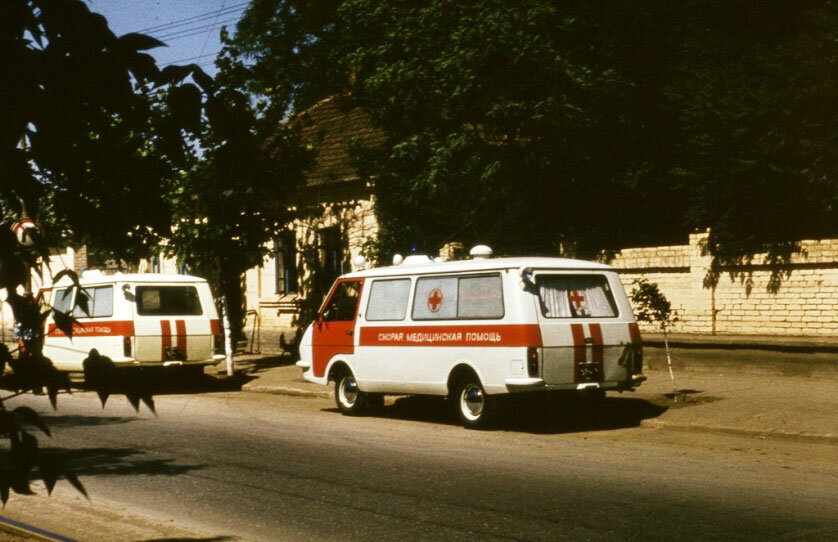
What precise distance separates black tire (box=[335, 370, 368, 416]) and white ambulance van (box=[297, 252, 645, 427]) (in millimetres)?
21

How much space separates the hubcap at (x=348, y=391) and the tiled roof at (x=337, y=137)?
8.75 metres

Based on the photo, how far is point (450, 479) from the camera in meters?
9.20

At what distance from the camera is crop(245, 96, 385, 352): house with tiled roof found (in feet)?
79.0

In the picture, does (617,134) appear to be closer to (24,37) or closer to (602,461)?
(602,461)

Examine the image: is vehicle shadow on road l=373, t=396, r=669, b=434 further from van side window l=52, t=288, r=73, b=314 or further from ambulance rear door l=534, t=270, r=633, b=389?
van side window l=52, t=288, r=73, b=314

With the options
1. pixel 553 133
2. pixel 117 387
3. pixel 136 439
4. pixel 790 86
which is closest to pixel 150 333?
pixel 136 439

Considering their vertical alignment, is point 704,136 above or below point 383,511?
above

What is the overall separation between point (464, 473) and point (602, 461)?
57.9 inches

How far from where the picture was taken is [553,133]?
19.0m

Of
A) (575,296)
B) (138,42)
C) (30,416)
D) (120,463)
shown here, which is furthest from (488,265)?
(138,42)

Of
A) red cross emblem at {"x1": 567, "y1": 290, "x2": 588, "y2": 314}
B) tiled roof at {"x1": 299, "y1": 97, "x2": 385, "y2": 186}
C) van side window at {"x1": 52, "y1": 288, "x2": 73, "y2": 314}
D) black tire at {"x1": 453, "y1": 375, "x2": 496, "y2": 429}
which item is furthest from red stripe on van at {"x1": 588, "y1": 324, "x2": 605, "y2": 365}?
tiled roof at {"x1": 299, "y1": 97, "x2": 385, "y2": 186}

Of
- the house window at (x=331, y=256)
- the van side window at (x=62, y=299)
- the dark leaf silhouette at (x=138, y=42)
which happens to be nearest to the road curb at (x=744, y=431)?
the van side window at (x=62, y=299)

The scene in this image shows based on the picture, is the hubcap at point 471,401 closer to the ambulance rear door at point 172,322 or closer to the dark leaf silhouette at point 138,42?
the ambulance rear door at point 172,322

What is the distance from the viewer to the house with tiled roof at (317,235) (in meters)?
24.1
